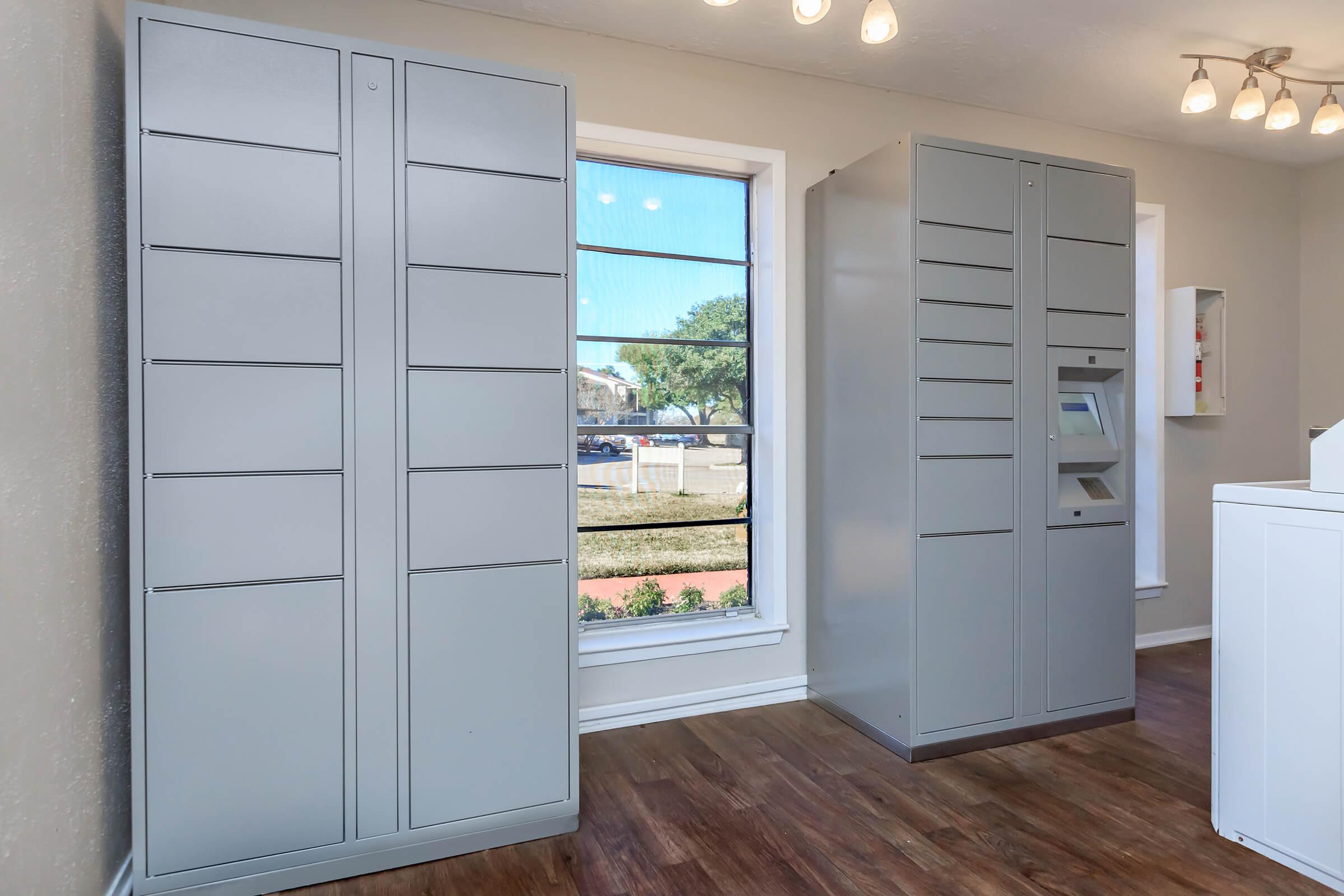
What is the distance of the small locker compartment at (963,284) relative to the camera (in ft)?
8.85

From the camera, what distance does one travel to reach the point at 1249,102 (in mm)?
2969

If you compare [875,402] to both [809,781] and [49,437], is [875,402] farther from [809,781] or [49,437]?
[49,437]

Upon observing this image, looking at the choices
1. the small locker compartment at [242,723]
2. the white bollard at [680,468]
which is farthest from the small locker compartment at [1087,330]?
the small locker compartment at [242,723]

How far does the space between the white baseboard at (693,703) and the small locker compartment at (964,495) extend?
1.06m

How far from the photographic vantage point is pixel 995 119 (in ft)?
12.3

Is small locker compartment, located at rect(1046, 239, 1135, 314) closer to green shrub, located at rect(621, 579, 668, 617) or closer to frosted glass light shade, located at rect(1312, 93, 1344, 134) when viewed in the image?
frosted glass light shade, located at rect(1312, 93, 1344, 134)

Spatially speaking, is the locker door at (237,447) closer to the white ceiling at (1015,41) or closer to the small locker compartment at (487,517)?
the small locker compartment at (487,517)

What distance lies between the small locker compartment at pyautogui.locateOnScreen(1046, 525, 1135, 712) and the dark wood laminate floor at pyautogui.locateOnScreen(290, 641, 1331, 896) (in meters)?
0.19

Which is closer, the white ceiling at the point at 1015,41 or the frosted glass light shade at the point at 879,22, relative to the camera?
the frosted glass light shade at the point at 879,22

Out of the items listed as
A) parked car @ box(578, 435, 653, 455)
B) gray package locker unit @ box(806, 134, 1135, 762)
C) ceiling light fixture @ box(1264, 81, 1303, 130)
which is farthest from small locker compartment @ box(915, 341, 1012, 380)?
ceiling light fixture @ box(1264, 81, 1303, 130)

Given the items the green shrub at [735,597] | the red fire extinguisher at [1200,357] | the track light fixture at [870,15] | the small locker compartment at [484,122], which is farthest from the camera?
the red fire extinguisher at [1200,357]

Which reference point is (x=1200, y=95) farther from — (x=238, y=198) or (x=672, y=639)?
(x=238, y=198)

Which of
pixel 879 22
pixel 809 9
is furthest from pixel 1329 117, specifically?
pixel 809 9

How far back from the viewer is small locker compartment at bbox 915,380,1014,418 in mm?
2703
